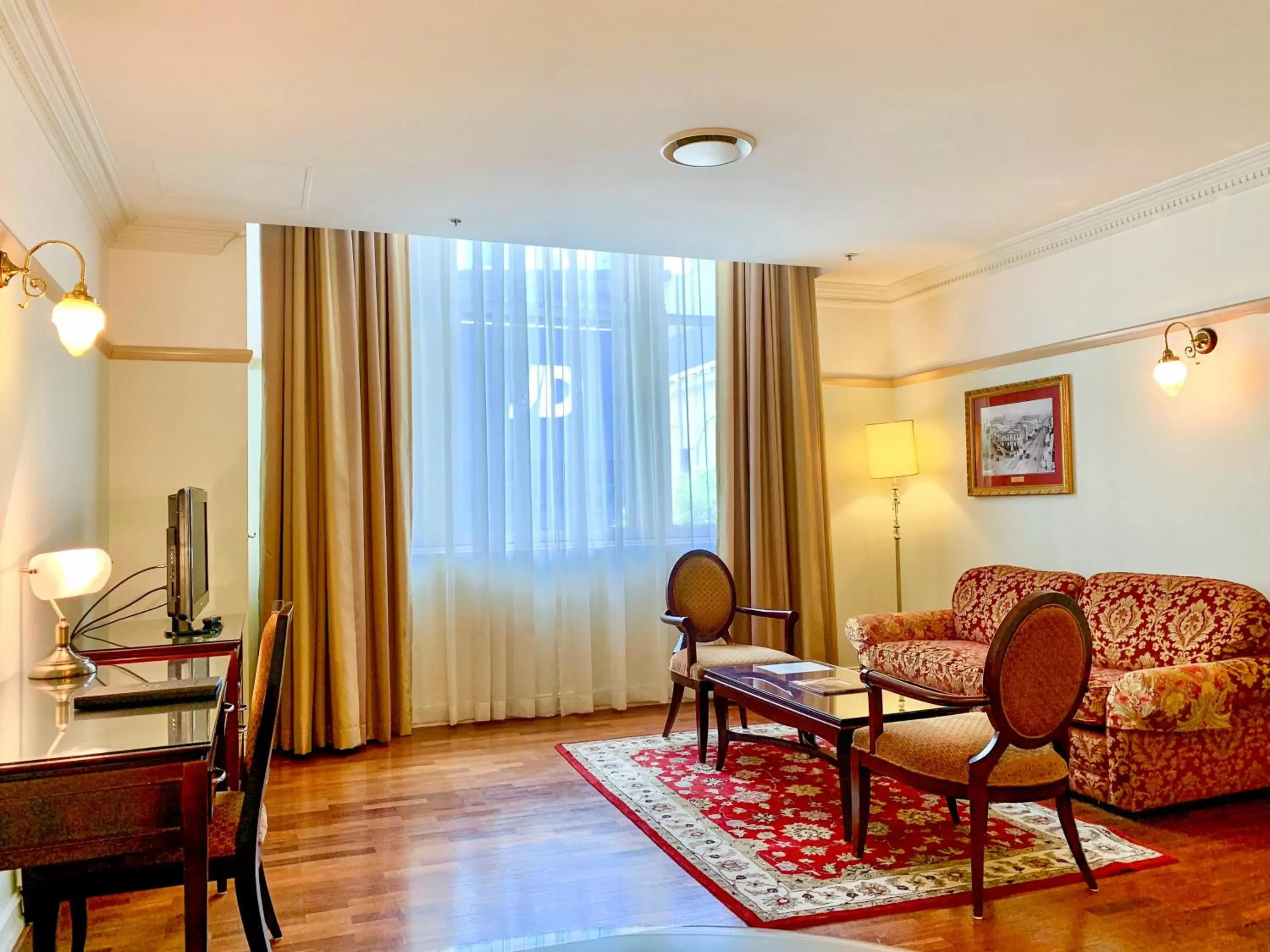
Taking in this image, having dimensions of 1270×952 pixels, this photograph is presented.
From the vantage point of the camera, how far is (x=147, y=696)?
2332 mm

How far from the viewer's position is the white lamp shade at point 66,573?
108 inches

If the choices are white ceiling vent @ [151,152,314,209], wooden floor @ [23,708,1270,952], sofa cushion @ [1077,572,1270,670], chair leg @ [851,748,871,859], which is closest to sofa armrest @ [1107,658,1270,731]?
sofa cushion @ [1077,572,1270,670]

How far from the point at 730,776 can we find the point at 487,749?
135cm

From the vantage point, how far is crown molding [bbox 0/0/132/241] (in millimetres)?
2699

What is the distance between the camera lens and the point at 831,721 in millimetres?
3400

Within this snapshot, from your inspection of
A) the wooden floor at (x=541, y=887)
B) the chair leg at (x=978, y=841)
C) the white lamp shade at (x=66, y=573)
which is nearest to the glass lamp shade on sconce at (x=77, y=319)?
the white lamp shade at (x=66, y=573)

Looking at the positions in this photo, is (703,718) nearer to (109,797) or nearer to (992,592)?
(992,592)

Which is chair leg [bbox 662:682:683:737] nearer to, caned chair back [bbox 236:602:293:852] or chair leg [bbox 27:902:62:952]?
caned chair back [bbox 236:602:293:852]

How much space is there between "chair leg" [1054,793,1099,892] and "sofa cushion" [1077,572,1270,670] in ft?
4.04

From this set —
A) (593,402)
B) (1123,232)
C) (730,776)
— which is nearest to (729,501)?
(593,402)

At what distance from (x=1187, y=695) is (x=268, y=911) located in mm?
3205

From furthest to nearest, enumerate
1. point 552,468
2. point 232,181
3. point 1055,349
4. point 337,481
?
1. point 552,468
2. point 1055,349
3. point 337,481
4. point 232,181

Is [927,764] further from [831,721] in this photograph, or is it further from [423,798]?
[423,798]

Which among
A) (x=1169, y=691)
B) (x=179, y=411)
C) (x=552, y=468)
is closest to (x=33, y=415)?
(x=179, y=411)
